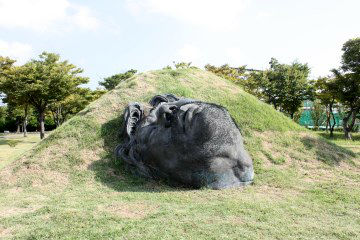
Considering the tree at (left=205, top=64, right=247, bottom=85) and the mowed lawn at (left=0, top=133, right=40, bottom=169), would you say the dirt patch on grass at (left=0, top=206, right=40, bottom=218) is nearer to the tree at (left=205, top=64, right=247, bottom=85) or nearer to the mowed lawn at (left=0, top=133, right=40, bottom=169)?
the mowed lawn at (left=0, top=133, right=40, bottom=169)

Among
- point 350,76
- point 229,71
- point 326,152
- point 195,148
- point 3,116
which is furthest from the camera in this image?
point 3,116

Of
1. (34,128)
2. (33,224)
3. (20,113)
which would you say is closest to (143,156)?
(33,224)

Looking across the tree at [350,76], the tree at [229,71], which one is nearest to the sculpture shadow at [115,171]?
the tree at [350,76]

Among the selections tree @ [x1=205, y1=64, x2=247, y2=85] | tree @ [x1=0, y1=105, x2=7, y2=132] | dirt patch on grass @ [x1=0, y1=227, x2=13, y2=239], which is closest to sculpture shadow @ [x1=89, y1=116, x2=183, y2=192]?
dirt patch on grass @ [x1=0, y1=227, x2=13, y2=239]

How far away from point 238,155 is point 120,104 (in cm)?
494

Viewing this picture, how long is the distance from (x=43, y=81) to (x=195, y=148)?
773 inches

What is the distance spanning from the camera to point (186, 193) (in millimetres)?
6469

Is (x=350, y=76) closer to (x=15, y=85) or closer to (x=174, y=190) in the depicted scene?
(x=174, y=190)

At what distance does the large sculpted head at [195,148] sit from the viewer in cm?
673

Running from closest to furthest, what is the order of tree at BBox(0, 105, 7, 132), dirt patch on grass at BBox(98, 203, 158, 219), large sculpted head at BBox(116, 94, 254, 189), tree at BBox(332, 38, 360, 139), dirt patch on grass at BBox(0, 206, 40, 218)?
1. dirt patch on grass at BBox(98, 203, 158, 219)
2. dirt patch on grass at BBox(0, 206, 40, 218)
3. large sculpted head at BBox(116, 94, 254, 189)
4. tree at BBox(332, 38, 360, 139)
5. tree at BBox(0, 105, 7, 132)

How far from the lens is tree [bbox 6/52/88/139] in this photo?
2342 centimetres

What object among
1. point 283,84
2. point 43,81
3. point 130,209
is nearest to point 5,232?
point 130,209

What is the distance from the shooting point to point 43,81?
23.6 m

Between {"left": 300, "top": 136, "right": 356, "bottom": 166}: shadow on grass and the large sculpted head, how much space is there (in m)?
2.93
